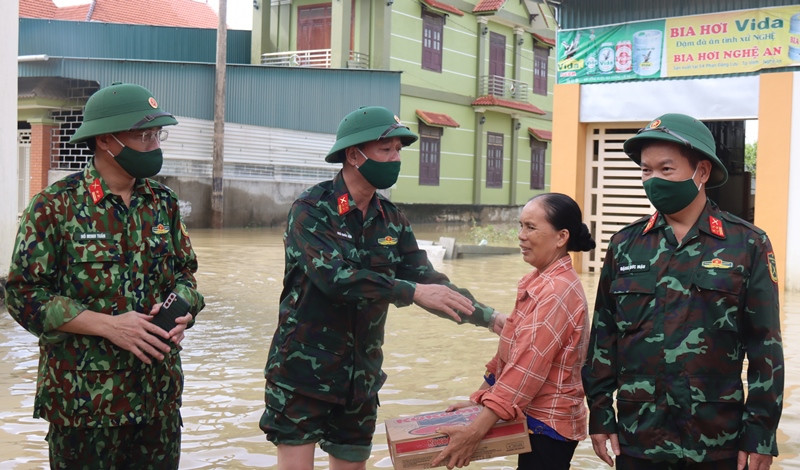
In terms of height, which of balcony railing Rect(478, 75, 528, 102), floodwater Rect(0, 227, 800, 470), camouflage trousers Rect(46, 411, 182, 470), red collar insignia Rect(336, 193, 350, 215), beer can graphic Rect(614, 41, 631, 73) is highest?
balcony railing Rect(478, 75, 528, 102)

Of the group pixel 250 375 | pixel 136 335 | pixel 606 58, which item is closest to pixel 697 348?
pixel 136 335

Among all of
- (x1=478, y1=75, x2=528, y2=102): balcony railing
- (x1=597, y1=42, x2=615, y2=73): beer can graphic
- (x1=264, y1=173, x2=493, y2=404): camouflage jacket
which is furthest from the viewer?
(x1=478, y1=75, x2=528, y2=102): balcony railing

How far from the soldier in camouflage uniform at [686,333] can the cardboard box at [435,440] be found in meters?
0.31

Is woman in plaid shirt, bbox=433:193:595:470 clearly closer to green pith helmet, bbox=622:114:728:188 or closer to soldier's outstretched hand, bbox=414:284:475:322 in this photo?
soldier's outstretched hand, bbox=414:284:475:322

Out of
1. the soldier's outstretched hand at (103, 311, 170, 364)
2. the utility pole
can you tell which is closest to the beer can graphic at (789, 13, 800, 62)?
the soldier's outstretched hand at (103, 311, 170, 364)

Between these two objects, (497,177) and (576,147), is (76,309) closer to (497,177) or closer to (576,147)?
(576,147)

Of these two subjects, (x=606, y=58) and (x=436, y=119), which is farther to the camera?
(x=436, y=119)

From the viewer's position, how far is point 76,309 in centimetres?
334

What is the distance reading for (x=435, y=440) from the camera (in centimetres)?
331

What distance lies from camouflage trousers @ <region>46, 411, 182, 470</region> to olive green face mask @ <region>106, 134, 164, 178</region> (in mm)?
996

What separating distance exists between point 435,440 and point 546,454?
1.52 feet

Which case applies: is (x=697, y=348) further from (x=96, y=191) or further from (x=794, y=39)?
(x=794, y=39)

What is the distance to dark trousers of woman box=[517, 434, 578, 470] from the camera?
3.44 meters

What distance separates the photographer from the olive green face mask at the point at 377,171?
13.0ft
